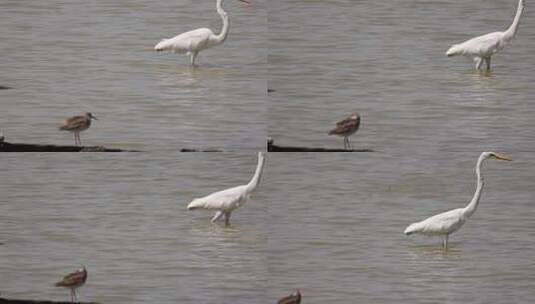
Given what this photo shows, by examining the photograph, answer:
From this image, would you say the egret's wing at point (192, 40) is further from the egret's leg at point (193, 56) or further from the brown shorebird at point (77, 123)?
the brown shorebird at point (77, 123)

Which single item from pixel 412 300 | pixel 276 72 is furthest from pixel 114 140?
pixel 412 300

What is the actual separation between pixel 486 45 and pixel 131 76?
146 centimetres

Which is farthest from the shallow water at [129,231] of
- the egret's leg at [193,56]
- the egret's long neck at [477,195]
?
the egret's long neck at [477,195]

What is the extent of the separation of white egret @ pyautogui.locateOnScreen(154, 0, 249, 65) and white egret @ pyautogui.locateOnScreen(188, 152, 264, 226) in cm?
56

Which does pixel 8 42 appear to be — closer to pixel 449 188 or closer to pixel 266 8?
pixel 266 8

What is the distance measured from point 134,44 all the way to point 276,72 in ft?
2.20

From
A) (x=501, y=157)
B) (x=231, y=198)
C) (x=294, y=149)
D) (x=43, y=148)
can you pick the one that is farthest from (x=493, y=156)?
(x=43, y=148)

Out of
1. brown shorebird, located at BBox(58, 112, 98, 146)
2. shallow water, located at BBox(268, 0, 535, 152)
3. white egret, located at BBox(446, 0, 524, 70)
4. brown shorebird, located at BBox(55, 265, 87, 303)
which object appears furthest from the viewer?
white egret, located at BBox(446, 0, 524, 70)

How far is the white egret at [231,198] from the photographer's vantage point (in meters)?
7.91

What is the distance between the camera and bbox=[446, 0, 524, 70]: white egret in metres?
8.14

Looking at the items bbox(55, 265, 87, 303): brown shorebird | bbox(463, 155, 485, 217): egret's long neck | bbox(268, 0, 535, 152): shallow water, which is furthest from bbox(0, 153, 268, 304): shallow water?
A: bbox(463, 155, 485, 217): egret's long neck

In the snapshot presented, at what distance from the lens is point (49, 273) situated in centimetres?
791

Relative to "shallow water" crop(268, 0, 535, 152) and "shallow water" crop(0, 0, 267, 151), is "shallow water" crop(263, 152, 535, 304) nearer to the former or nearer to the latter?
"shallow water" crop(268, 0, 535, 152)

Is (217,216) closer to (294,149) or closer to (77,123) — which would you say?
(294,149)
